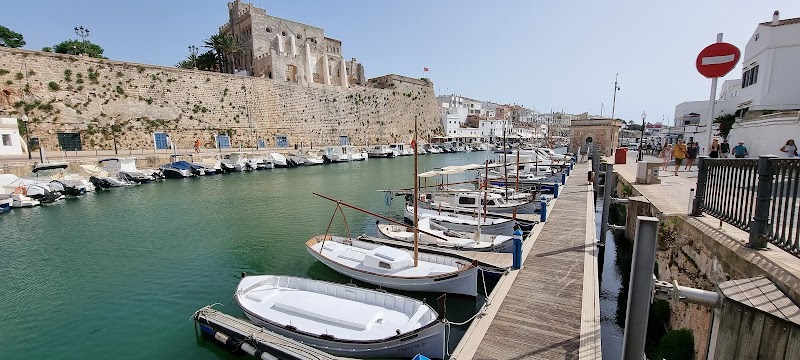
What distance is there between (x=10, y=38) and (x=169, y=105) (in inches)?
1438

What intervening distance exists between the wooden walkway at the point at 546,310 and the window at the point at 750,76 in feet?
78.3

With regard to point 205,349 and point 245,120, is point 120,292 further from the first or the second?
point 245,120

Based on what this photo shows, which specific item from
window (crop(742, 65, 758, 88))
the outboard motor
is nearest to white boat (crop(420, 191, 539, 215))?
window (crop(742, 65, 758, 88))

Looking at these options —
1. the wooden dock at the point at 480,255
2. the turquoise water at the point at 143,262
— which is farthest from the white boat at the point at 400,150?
the wooden dock at the point at 480,255

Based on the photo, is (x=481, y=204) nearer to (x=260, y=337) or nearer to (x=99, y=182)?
(x=260, y=337)

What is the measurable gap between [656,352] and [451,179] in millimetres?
33182

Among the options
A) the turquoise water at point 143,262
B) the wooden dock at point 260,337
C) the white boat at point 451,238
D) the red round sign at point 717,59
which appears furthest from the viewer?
the white boat at point 451,238

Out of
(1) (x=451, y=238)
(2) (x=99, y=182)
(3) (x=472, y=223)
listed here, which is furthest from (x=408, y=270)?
(2) (x=99, y=182)

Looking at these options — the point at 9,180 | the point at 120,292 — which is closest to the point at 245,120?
the point at 9,180

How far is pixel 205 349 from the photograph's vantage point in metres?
9.57

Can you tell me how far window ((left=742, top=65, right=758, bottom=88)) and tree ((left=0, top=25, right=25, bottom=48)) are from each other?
9575 cm

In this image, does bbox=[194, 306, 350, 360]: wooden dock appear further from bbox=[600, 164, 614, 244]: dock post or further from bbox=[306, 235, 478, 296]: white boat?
bbox=[600, 164, 614, 244]: dock post

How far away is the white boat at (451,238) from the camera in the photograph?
Answer: 14523 mm

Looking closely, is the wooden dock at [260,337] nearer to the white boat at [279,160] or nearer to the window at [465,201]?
the window at [465,201]
